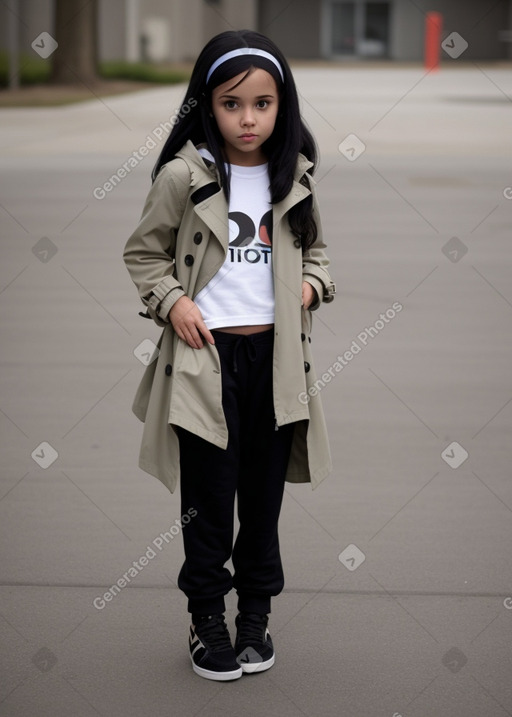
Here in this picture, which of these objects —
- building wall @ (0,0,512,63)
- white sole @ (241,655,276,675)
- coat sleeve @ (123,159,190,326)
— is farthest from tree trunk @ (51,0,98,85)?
white sole @ (241,655,276,675)

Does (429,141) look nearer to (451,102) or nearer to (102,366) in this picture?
(451,102)

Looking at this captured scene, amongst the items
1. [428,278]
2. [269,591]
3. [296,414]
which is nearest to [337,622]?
[269,591]

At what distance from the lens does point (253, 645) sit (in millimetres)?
3369

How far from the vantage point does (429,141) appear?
57.1 feet

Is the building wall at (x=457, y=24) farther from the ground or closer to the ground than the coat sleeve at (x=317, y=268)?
closer to the ground

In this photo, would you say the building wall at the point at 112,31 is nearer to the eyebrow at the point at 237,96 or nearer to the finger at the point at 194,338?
the eyebrow at the point at 237,96

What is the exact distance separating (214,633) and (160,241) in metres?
1.13

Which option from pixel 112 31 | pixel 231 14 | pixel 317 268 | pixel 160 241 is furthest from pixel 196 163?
pixel 231 14

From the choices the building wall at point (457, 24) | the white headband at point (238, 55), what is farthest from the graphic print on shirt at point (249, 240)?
the building wall at point (457, 24)

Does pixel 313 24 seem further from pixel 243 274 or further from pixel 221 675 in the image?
pixel 221 675

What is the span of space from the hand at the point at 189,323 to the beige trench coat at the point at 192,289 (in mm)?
20

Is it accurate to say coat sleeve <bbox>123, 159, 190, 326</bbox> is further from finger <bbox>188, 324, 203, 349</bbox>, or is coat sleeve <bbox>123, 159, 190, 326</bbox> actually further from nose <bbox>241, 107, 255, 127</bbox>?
nose <bbox>241, 107, 255, 127</bbox>

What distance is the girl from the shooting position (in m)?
3.12

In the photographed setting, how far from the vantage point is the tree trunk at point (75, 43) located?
30.6 metres
